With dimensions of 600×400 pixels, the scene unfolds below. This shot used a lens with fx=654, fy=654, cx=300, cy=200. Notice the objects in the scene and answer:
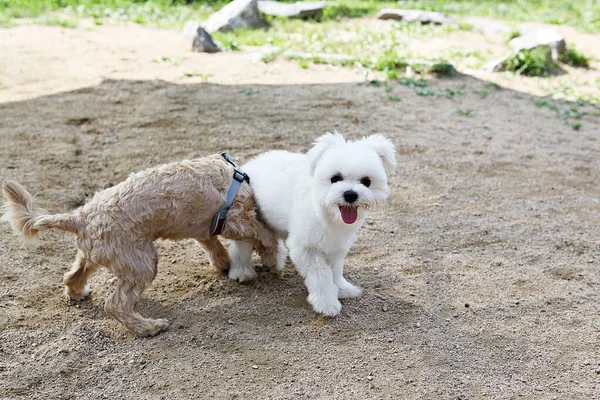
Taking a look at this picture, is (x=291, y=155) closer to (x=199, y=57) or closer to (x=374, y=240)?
(x=374, y=240)

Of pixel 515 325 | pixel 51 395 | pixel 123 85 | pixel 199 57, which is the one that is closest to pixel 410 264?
pixel 515 325

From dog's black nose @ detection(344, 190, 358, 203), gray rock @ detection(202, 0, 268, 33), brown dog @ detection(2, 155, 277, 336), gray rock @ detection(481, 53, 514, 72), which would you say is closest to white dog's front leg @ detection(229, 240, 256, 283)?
brown dog @ detection(2, 155, 277, 336)

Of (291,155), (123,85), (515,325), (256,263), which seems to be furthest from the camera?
(123,85)

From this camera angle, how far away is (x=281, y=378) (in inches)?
134

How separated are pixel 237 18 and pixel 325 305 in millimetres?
7884

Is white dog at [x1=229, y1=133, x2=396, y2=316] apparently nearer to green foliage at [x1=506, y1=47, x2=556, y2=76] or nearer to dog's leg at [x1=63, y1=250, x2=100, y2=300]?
dog's leg at [x1=63, y1=250, x2=100, y2=300]

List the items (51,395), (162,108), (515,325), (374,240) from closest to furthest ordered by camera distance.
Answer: (51,395)
(515,325)
(374,240)
(162,108)

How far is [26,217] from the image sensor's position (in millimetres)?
3541

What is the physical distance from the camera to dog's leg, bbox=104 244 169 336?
359 cm

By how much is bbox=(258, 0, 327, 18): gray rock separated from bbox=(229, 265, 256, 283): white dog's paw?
27.3 ft

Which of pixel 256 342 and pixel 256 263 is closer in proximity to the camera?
pixel 256 342

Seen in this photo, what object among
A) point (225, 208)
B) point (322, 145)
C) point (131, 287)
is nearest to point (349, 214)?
point (322, 145)

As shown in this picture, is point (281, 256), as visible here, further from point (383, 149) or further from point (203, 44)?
point (203, 44)

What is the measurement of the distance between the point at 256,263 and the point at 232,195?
832mm
